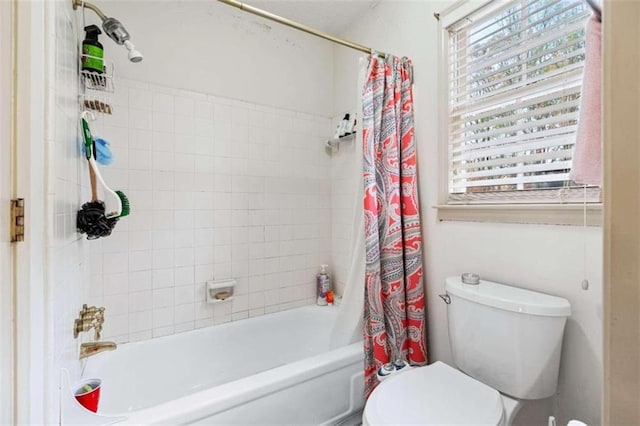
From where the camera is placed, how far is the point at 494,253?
48.6 inches

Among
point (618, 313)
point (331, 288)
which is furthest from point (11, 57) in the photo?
point (331, 288)

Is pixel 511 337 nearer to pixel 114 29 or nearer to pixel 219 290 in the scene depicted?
pixel 219 290

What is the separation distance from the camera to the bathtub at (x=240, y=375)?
1084mm

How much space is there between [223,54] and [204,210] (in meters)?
0.95

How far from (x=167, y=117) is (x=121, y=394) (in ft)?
4.64

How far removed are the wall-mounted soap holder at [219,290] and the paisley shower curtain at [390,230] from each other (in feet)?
2.80

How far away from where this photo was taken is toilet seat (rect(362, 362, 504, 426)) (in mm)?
881

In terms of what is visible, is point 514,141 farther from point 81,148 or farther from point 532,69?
point 81,148

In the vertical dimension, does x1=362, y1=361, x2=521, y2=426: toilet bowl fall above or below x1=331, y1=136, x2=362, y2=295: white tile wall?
below

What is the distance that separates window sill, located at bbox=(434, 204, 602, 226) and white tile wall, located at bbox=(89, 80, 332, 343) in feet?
3.40

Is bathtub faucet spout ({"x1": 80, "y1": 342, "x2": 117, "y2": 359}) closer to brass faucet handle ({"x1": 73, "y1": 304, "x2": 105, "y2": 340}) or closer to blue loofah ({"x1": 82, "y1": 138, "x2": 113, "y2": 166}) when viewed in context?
brass faucet handle ({"x1": 73, "y1": 304, "x2": 105, "y2": 340})

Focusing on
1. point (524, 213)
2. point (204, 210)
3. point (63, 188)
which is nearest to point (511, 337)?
point (524, 213)

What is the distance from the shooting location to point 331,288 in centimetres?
219

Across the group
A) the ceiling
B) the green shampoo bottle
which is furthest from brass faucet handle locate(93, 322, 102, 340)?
the ceiling
